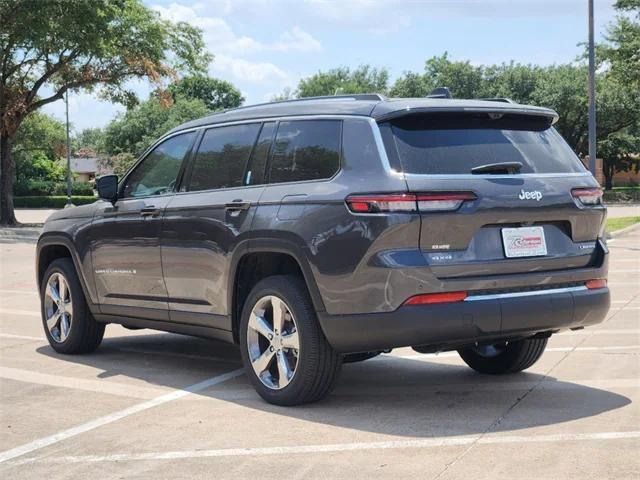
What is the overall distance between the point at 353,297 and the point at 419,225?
0.56m

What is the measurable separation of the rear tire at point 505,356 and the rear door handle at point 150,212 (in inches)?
97.5

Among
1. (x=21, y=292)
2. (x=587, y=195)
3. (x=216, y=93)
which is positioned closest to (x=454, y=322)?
(x=587, y=195)

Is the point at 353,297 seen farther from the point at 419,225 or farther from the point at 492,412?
the point at 492,412

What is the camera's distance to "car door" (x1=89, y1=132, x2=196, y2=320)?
707 centimetres

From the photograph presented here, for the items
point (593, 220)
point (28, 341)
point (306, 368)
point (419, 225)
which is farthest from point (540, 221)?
point (28, 341)

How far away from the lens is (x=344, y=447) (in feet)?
16.3

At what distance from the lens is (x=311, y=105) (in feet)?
20.4

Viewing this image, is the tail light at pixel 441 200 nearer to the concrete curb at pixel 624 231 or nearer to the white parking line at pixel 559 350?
the white parking line at pixel 559 350

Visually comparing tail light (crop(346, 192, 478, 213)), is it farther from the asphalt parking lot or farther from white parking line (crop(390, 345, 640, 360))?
white parking line (crop(390, 345, 640, 360))

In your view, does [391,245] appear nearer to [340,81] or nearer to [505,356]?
[505,356]

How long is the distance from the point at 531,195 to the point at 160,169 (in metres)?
3.01

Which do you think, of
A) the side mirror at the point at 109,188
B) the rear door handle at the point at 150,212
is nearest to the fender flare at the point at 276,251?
the rear door handle at the point at 150,212

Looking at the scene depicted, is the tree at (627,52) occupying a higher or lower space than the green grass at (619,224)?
higher

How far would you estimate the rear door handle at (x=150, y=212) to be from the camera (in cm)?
703
